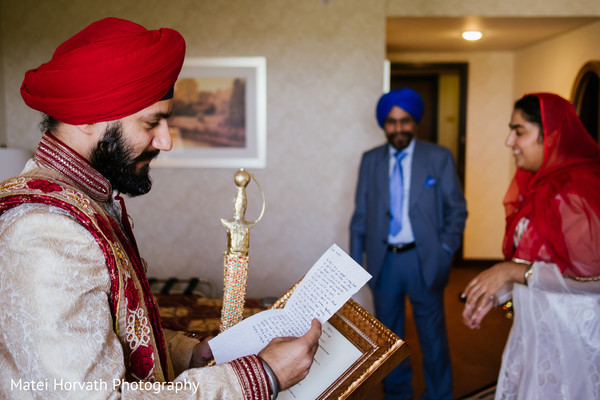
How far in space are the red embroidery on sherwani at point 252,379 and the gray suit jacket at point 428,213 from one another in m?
2.27

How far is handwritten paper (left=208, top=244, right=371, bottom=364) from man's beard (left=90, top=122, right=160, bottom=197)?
47 cm

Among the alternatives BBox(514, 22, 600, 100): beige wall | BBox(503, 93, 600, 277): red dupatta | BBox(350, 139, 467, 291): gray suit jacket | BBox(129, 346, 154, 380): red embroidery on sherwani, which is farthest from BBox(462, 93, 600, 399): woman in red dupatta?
BBox(514, 22, 600, 100): beige wall

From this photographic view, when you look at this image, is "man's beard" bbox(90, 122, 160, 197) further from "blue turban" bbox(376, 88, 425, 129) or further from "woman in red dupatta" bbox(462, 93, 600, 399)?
"blue turban" bbox(376, 88, 425, 129)

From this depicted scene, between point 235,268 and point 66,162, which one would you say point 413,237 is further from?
point 66,162

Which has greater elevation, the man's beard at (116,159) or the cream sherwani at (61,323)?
the man's beard at (116,159)

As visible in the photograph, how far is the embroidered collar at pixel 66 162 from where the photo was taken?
3.84ft

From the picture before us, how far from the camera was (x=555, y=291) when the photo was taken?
211cm

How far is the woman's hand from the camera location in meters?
2.10

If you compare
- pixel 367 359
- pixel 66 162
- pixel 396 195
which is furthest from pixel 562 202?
pixel 66 162

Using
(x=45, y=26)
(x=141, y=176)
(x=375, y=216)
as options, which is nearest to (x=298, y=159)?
(x=375, y=216)

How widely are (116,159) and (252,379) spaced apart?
613mm

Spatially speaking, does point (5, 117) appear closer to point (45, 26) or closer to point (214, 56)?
point (45, 26)

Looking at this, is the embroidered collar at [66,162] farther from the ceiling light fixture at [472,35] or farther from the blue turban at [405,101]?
the ceiling light fixture at [472,35]

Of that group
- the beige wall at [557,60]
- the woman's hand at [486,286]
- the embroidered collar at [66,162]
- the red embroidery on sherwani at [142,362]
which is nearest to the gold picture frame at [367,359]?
the red embroidery on sherwani at [142,362]
